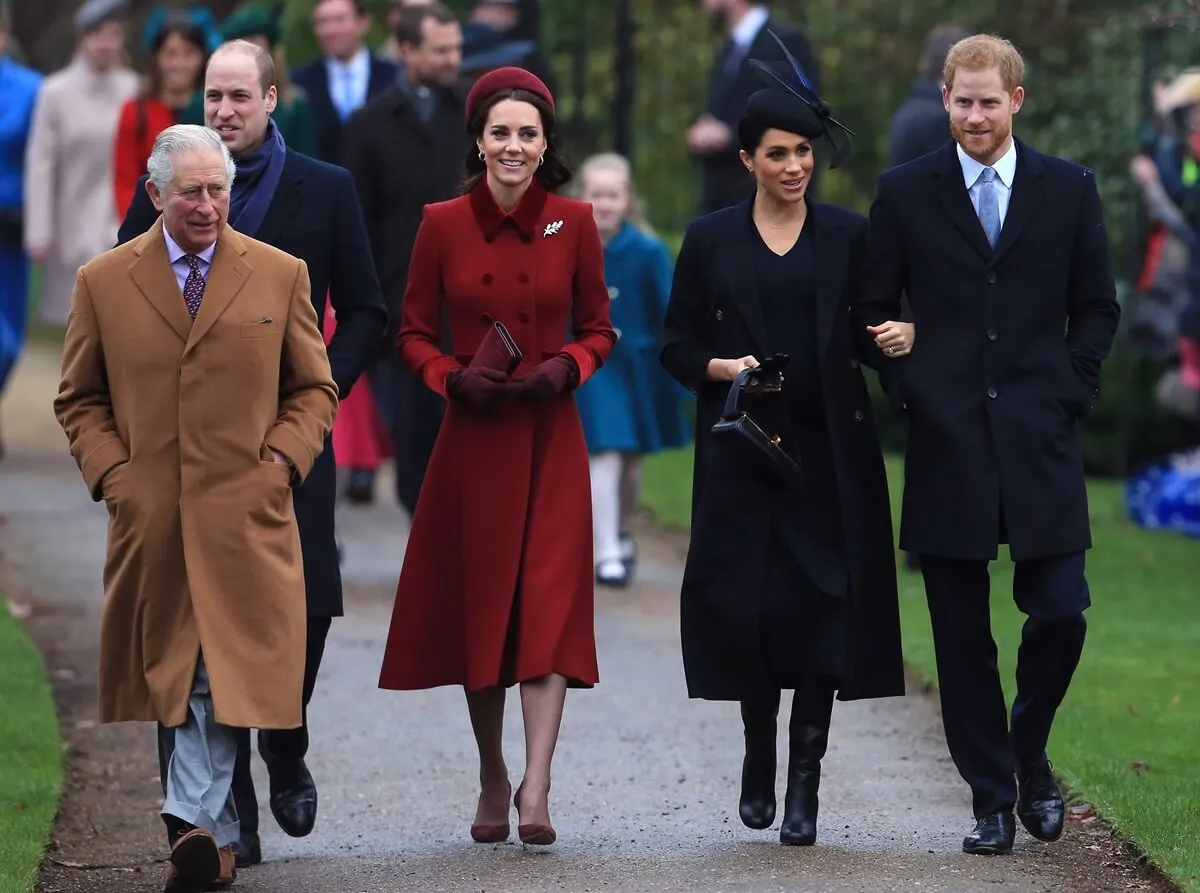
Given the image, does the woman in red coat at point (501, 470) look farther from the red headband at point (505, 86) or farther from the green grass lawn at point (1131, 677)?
the green grass lawn at point (1131, 677)

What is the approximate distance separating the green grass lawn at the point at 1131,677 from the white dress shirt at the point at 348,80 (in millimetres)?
2630

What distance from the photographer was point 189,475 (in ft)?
19.4

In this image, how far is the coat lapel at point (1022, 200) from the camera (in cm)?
634

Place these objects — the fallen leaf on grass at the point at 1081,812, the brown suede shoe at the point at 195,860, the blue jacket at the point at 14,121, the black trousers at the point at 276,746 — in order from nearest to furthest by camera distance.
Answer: the brown suede shoe at the point at 195,860, the black trousers at the point at 276,746, the fallen leaf on grass at the point at 1081,812, the blue jacket at the point at 14,121

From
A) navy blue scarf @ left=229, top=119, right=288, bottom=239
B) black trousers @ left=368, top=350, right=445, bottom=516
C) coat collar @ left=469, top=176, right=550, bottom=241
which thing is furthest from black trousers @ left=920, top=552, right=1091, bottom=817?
black trousers @ left=368, top=350, right=445, bottom=516

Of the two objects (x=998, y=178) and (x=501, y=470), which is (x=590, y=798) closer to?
(x=501, y=470)

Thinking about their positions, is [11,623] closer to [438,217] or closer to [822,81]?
[438,217]

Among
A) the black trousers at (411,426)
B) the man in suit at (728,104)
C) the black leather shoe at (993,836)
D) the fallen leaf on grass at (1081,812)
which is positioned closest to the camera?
the black leather shoe at (993,836)

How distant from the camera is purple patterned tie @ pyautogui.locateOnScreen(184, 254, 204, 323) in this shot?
5.99 meters

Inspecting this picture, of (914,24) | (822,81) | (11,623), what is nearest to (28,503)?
(11,623)

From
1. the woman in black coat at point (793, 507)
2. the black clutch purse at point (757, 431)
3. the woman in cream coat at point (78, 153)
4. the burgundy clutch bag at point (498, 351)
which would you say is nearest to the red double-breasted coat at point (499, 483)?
the burgundy clutch bag at point (498, 351)

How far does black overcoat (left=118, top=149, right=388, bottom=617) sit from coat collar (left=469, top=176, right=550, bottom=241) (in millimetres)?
315

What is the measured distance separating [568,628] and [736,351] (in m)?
0.82

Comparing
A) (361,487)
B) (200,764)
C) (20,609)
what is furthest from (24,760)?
(361,487)
